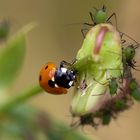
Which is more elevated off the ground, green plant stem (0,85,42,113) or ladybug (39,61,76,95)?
ladybug (39,61,76,95)

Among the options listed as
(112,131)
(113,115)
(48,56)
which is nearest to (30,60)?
(48,56)

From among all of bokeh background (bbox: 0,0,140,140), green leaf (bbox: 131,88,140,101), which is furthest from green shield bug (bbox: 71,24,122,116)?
bokeh background (bbox: 0,0,140,140)

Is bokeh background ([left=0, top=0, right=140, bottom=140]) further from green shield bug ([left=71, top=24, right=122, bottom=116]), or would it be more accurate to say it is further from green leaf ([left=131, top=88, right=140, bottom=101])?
green shield bug ([left=71, top=24, right=122, bottom=116])

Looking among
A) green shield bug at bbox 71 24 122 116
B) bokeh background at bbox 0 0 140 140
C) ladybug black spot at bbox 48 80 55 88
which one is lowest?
bokeh background at bbox 0 0 140 140

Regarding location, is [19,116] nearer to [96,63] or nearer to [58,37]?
[96,63]

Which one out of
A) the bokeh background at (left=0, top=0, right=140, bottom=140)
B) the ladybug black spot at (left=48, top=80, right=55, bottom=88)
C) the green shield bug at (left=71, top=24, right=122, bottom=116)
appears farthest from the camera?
the bokeh background at (left=0, top=0, right=140, bottom=140)

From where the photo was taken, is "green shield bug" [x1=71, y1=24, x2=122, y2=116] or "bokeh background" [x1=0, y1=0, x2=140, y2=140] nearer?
"green shield bug" [x1=71, y1=24, x2=122, y2=116]
